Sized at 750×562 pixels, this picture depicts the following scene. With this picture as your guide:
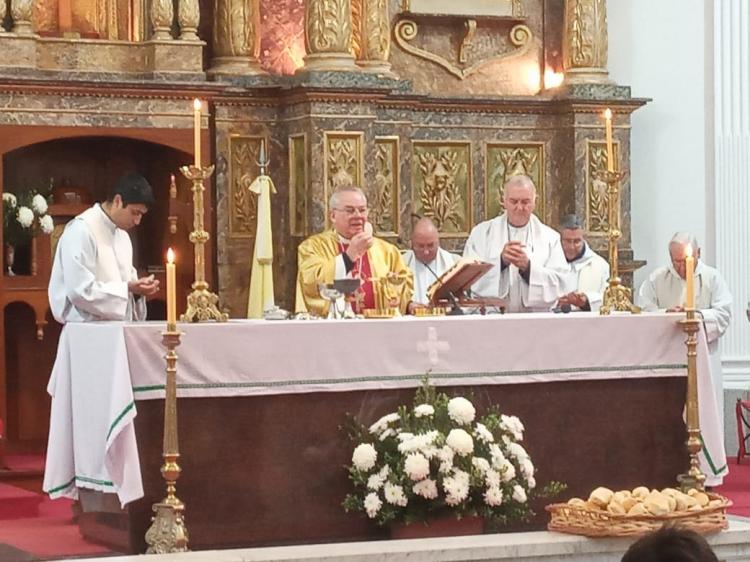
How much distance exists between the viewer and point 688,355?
28.7ft

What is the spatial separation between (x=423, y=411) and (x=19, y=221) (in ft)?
15.7

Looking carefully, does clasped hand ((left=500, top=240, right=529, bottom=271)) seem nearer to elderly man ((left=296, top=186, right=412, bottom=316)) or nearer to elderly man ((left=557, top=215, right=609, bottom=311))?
elderly man ((left=296, top=186, right=412, bottom=316))

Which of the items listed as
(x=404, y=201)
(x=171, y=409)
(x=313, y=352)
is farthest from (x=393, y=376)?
(x=404, y=201)

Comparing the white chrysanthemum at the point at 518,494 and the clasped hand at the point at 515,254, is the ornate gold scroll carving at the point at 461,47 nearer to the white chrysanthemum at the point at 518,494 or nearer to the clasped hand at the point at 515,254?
the clasped hand at the point at 515,254

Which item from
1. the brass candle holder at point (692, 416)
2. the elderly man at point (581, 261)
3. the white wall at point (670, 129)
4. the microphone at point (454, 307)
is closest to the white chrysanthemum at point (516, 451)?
the brass candle holder at point (692, 416)

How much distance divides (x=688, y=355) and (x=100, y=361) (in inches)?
111

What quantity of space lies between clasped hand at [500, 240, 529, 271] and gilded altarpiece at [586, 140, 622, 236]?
12.6 ft

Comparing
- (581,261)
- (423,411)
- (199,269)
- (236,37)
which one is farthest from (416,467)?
(236,37)

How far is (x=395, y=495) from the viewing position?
815 cm

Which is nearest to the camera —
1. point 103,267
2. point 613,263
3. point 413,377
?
point 413,377

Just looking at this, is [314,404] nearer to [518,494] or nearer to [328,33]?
[518,494]

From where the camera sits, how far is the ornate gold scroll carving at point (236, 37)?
43.2ft

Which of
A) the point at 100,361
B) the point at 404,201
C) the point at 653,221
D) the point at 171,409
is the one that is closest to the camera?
the point at 171,409

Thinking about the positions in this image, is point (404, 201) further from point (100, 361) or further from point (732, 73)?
point (100, 361)
